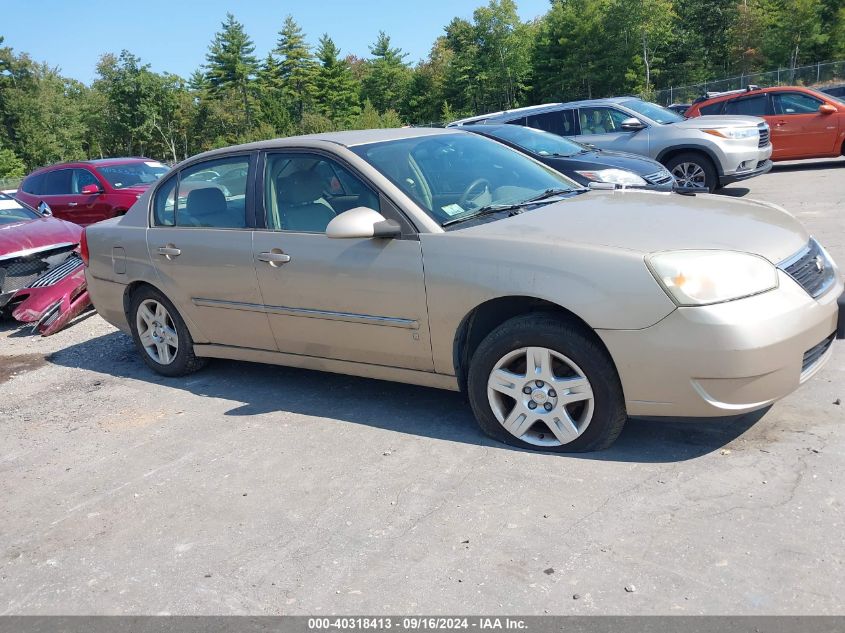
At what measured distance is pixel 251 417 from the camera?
4.96m

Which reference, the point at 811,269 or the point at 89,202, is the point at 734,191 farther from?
the point at 89,202

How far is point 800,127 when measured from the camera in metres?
14.6

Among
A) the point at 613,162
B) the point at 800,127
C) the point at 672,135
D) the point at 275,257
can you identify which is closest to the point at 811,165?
the point at 800,127

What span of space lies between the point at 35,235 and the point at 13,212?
1.19 metres

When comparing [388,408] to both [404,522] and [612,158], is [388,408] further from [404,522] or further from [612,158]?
[612,158]

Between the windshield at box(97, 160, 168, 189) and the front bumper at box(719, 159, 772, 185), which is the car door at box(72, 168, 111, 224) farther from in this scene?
the front bumper at box(719, 159, 772, 185)

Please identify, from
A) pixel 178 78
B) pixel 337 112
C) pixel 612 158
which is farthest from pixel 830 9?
pixel 178 78

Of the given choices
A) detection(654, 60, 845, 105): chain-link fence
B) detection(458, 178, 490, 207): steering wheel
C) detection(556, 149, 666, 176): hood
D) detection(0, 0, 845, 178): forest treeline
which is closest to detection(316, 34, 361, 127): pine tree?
detection(0, 0, 845, 178): forest treeline

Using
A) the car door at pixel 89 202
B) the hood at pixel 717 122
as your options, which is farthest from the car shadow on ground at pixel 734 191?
the car door at pixel 89 202

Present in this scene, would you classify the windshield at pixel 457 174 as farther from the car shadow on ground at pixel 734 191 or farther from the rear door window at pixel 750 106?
the rear door window at pixel 750 106

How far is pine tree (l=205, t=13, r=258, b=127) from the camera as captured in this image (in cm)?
7150

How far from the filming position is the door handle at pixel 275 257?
15.5ft

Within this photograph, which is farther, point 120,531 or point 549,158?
point 549,158

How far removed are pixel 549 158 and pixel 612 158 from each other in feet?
2.96
